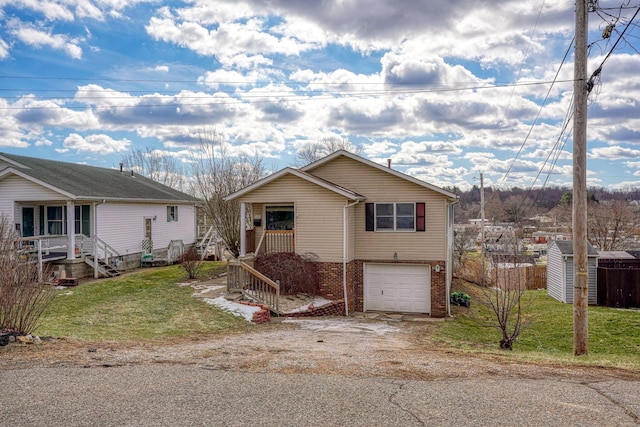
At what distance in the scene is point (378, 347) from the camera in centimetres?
1004

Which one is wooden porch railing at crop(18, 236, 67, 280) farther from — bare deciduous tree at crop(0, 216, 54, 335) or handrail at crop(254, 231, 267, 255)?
bare deciduous tree at crop(0, 216, 54, 335)

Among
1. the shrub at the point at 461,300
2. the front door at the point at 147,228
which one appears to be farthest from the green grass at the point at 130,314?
the shrub at the point at 461,300

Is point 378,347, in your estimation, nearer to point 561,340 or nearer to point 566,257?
point 561,340

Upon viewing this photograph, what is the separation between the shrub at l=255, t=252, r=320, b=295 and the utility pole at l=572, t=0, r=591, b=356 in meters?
8.96

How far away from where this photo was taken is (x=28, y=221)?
20375 mm

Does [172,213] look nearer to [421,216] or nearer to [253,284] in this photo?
[253,284]

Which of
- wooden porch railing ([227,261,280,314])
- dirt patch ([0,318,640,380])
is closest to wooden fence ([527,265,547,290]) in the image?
wooden porch railing ([227,261,280,314])

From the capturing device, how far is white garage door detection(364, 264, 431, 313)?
1775 centimetres

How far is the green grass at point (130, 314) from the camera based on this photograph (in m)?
10.6

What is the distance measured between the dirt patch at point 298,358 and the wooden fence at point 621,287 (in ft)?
43.8

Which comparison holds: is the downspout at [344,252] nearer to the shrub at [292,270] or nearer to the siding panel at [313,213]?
the siding panel at [313,213]

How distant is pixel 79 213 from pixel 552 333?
19.1 meters

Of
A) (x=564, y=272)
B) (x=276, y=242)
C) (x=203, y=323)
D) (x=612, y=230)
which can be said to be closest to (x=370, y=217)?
(x=276, y=242)

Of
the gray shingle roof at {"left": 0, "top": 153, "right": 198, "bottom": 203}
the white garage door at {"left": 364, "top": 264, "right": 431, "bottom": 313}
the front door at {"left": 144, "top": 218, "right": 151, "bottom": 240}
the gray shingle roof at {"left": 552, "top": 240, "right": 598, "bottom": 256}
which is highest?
→ the gray shingle roof at {"left": 0, "top": 153, "right": 198, "bottom": 203}
